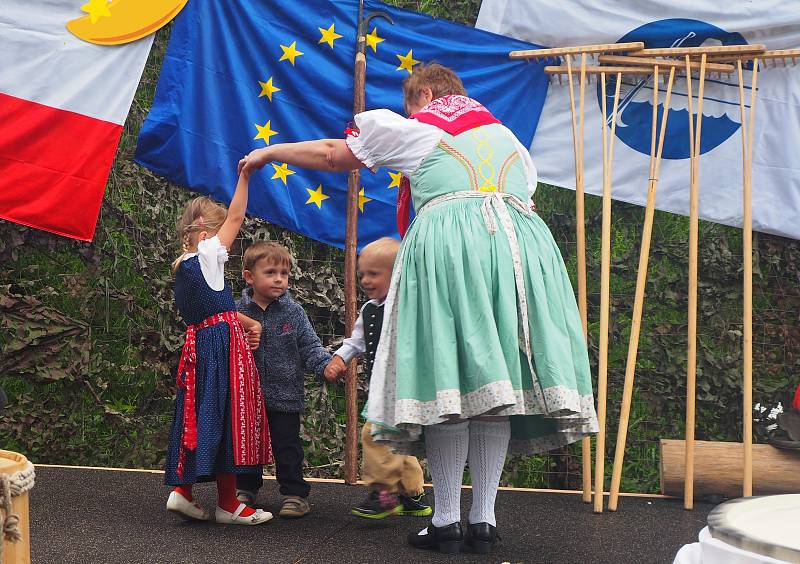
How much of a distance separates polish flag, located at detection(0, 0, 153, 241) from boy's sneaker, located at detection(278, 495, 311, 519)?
1478 millimetres

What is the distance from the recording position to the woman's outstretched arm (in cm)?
245

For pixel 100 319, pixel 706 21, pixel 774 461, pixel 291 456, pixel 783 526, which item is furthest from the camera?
pixel 100 319

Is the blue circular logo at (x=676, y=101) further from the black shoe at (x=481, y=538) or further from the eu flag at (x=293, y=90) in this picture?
the black shoe at (x=481, y=538)

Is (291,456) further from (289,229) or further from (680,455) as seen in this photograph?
(680,455)

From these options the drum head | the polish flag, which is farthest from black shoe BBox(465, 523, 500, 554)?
the polish flag

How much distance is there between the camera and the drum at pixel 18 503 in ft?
4.44

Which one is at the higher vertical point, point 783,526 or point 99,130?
point 99,130

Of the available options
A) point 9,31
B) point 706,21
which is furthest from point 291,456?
point 706,21

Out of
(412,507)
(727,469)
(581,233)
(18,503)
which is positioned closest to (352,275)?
(581,233)

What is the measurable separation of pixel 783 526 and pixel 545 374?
146cm

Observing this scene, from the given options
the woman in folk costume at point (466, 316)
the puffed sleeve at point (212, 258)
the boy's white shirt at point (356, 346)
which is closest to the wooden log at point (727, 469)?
the woman in folk costume at point (466, 316)

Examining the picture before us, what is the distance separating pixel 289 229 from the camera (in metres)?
3.60

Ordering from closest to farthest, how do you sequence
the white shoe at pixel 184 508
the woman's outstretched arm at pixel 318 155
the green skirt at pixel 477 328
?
the green skirt at pixel 477 328 → the woman's outstretched arm at pixel 318 155 → the white shoe at pixel 184 508

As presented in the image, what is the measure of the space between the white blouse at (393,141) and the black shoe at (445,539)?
904mm
